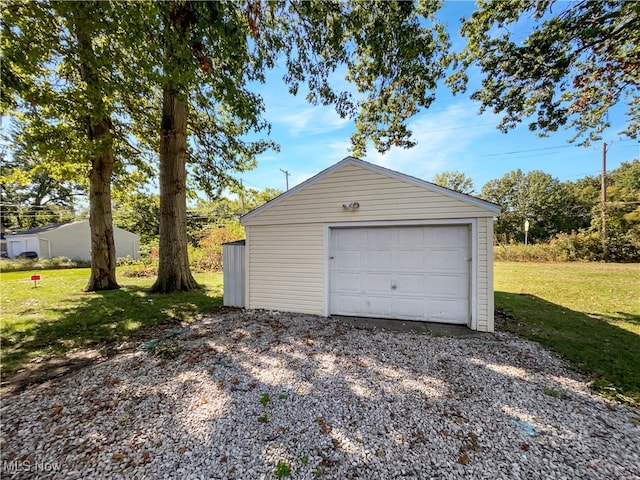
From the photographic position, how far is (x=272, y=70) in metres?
6.24

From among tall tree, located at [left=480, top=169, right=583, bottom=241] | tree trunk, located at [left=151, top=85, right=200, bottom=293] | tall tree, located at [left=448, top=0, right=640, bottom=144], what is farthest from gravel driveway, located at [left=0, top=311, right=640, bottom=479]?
tall tree, located at [left=480, top=169, right=583, bottom=241]

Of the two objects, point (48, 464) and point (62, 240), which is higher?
point (62, 240)

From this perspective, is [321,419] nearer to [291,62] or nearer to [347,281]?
[347,281]

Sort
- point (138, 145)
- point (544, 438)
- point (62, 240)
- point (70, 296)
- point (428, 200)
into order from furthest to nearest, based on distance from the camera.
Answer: point (62, 240), point (138, 145), point (70, 296), point (428, 200), point (544, 438)

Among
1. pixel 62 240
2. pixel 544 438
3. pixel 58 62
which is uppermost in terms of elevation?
pixel 58 62

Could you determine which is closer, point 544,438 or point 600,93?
point 544,438

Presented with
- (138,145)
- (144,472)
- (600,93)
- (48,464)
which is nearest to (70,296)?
(138,145)

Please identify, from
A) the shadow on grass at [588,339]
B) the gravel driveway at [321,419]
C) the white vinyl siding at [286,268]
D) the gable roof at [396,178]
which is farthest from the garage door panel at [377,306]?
the gable roof at [396,178]

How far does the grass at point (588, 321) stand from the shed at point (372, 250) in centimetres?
127

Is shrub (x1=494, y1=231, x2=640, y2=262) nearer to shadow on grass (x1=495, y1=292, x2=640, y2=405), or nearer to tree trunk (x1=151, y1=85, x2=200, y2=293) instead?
shadow on grass (x1=495, y1=292, x2=640, y2=405)

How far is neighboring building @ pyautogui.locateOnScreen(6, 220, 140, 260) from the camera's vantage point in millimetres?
20844

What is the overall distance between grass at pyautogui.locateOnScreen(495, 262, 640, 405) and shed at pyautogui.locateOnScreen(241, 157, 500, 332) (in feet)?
4.16

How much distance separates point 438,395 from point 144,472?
2.85 metres

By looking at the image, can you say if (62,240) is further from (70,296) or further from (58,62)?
(58,62)
